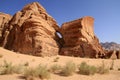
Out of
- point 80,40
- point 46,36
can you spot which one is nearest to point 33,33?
point 46,36

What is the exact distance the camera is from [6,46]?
2759 centimetres

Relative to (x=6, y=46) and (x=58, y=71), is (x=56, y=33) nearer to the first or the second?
(x=6, y=46)

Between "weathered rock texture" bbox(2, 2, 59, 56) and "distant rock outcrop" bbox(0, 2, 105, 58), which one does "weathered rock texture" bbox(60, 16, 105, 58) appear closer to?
"distant rock outcrop" bbox(0, 2, 105, 58)

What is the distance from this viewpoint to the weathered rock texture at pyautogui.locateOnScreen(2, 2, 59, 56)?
2392 cm

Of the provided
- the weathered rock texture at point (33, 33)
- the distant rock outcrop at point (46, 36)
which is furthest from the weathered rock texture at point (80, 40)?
the weathered rock texture at point (33, 33)

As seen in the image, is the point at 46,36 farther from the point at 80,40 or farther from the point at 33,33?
the point at 80,40

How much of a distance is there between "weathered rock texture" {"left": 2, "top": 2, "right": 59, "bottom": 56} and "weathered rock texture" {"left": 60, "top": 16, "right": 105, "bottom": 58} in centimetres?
158

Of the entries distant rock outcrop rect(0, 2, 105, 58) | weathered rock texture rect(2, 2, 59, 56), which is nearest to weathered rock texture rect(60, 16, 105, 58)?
→ distant rock outcrop rect(0, 2, 105, 58)

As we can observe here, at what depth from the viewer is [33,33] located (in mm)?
24484

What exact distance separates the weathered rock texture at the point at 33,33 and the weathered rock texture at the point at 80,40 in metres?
1.58

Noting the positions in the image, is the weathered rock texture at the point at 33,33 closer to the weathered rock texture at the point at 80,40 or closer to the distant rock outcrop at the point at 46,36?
the distant rock outcrop at the point at 46,36

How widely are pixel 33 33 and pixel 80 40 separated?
6.72 m

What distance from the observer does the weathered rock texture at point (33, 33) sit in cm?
2392

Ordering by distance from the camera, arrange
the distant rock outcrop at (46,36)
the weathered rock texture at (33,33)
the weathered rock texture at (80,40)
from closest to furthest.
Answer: the weathered rock texture at (33,33) → the distant rock outcrop at (46,36) → the weathered rock texture at (80,40)
